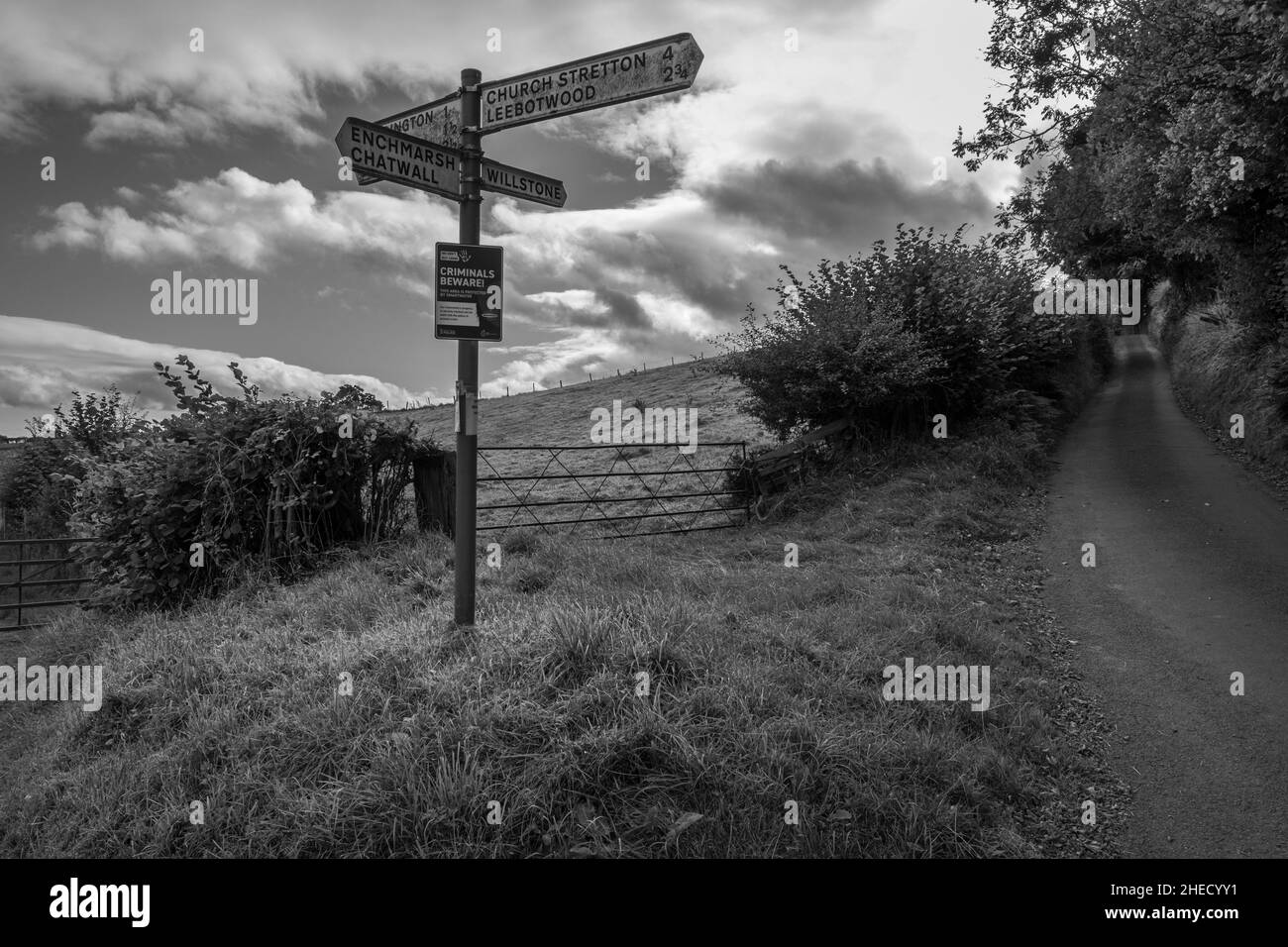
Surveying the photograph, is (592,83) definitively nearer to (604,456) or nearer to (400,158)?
(400,158)

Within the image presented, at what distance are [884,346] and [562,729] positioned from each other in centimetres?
1073

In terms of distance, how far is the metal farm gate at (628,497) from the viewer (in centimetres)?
1109

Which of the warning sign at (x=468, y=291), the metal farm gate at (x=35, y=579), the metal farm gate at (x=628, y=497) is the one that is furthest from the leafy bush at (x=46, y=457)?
the warning sign at (x=468, y=291)

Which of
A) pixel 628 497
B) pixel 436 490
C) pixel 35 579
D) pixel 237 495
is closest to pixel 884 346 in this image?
pixel 628 497

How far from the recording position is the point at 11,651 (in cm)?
880

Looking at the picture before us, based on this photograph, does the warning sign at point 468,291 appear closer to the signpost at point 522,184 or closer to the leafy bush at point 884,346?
the signpost at point 522,184

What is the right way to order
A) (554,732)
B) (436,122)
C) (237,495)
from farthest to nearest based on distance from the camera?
(237,495), (436,122), (554,732)

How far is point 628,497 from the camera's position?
38.3 ft

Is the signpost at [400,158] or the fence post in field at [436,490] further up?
the signpost at [400,158]

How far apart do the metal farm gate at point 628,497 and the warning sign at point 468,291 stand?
4415 mm

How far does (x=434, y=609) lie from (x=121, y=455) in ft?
18.8

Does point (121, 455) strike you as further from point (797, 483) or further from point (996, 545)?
point (996, 545)

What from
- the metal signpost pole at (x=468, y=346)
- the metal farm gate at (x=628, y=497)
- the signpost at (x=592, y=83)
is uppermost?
the signpost at (x=592, y=83)
